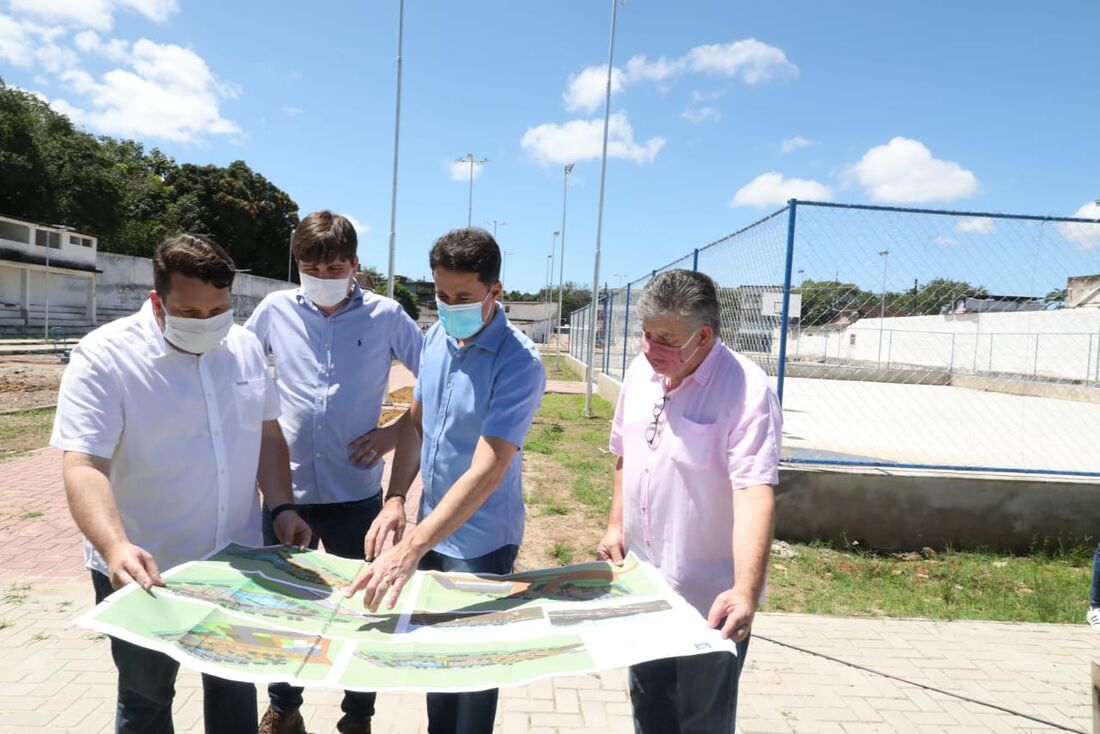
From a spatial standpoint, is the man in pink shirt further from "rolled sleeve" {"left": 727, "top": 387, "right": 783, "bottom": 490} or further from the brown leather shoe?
the brown leather shoe

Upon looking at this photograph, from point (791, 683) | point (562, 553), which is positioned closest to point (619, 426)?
point (791, 683)

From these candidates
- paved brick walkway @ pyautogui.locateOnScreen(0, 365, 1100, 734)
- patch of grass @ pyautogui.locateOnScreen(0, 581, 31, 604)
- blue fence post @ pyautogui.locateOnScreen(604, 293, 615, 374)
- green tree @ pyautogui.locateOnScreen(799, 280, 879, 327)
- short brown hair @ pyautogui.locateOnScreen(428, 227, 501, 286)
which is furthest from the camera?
blue fence post @ pyautogui.locateOnScreen(604, 293, 615, 374)

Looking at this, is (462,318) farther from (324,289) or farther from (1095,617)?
(1095,617)

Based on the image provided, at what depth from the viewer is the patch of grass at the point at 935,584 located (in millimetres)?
4281

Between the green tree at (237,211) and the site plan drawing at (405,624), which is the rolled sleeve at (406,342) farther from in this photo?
the green tree at (237,211)

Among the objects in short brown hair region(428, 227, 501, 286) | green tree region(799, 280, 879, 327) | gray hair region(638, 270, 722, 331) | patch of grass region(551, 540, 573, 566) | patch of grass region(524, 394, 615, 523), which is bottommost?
patch of grass region(551, 540, 573, 566)

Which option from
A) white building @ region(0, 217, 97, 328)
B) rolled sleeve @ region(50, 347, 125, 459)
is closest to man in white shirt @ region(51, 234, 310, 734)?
rolled sleeve @ region(50, 347, 125, 459)

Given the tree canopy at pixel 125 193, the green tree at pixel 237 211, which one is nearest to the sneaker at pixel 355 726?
the tree canopy at pixel 125 193

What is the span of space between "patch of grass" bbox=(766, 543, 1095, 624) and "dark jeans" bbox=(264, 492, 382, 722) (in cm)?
262

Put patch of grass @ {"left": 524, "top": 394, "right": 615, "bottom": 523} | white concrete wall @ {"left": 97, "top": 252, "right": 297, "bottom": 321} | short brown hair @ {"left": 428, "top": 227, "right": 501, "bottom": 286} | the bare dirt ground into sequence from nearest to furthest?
1. short brown hair @ {"left": 428, "top": 227, "right": 501, "bottom": 286}
2. patch of grass @ {"left": 524, "top": 394, "right": 615, "bottom": 523}
3. the bare dirt ground
4. white concrete wall @ {"left": 97, "top": 252, "right": 297, "bottom": 321}

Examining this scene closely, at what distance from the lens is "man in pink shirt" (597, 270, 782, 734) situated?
1.68 m

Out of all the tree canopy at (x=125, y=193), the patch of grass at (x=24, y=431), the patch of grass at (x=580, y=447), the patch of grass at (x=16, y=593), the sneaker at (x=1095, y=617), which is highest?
the tree canopy at (x=125, y=193)

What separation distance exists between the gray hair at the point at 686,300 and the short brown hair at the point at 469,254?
1.53 feet

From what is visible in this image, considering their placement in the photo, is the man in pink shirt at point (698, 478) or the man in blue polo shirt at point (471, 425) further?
the man in blue polo shirt at point (471, 425)
